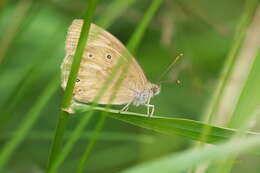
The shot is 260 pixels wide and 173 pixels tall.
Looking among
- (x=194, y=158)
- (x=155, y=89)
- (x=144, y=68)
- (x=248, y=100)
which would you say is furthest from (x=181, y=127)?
(x=144, y=68)

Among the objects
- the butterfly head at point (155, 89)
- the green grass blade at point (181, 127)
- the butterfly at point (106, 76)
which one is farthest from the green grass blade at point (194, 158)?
the butterfly head at point (155, 89)

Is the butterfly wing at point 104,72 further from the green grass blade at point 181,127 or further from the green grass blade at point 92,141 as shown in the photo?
the green grass blade at point 92,141

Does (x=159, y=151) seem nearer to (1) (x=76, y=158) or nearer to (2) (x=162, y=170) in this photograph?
(1) (x=76, y=158)

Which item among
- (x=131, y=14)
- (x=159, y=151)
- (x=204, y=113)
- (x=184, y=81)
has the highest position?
(x=131, y=14)

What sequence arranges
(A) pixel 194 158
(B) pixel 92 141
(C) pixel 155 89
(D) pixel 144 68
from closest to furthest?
1. (A) pixel 194 158
2. (B) pixel 92 141
3. (C) pixel 155 89
4. (D) pixel 144 68

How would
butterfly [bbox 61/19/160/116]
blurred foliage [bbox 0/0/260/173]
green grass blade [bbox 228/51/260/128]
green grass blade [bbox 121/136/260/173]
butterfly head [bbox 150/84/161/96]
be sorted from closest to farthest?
green grass blade [bbox 121/136/260/173] → green grass blade [bbox 228/51/260/128] → butterfly [bbox 61/19/160/116] → butterfly head [bbox 150/84/161/96] → blurred foliage [bbox 0/0/260/173]

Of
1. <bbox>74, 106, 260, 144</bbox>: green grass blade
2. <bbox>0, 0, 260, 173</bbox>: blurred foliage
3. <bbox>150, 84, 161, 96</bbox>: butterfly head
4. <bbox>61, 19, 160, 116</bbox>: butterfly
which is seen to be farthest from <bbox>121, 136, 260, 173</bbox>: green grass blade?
<bbox>0, 0, 260, 173</bbox>: blurred foliage

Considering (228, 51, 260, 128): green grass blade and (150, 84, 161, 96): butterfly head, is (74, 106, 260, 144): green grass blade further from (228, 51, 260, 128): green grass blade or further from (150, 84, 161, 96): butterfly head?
(150, 84, 161, 96): butterfly head

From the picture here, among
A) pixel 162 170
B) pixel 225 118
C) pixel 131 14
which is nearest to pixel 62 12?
pixel 131 14

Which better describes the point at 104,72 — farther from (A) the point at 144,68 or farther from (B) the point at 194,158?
(B) the point at 194,158

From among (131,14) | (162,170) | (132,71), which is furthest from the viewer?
(131,14)

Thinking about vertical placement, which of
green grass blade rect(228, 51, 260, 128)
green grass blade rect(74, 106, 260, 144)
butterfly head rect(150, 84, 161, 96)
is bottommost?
green grass blade rect(74, 106, 260, 144)
